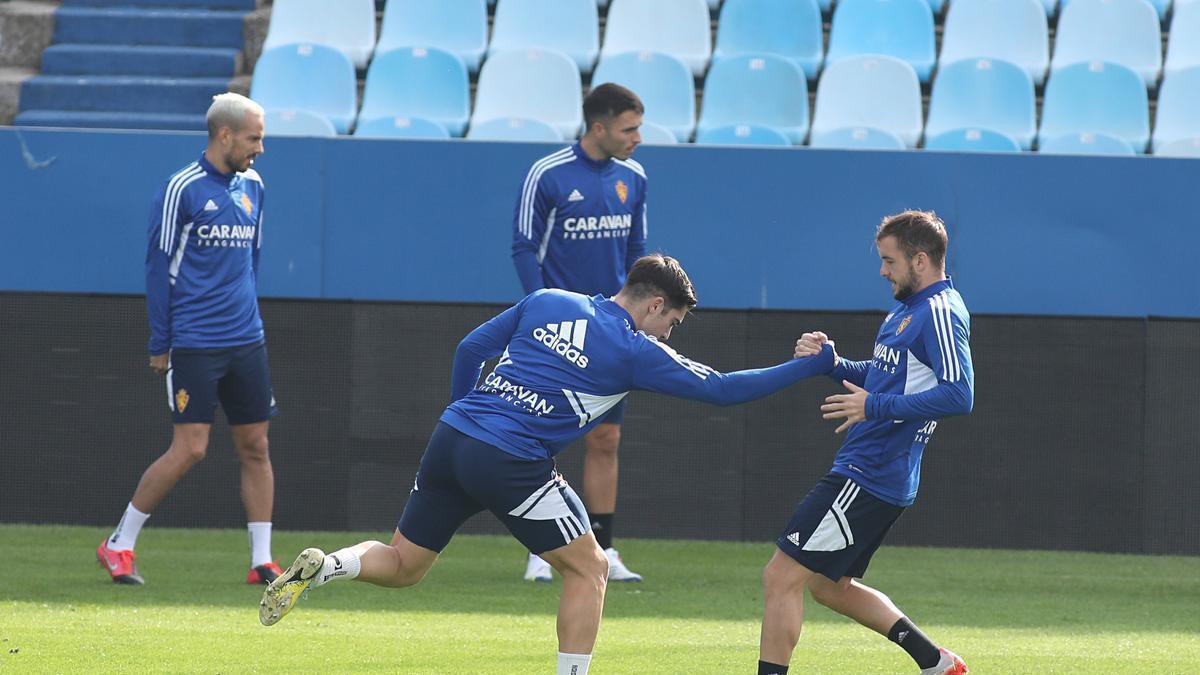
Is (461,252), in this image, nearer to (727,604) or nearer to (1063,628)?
(727,604)

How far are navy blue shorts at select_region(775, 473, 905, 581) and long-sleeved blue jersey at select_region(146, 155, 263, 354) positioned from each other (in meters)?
3.34

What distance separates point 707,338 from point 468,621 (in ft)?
9.79

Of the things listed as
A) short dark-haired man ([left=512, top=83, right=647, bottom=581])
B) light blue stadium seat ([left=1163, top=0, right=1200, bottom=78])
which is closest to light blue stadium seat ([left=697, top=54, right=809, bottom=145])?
light blue stadium seat ([left=1163, top=0, right=1200, bottom=78])

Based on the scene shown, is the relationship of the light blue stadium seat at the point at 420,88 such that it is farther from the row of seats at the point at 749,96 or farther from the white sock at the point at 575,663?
→ the white sock at the point at 575,663

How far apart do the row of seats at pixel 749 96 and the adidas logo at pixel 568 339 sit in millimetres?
6049

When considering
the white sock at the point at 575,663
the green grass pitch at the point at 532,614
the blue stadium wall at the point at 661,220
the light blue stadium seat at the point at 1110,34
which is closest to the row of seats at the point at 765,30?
the light blue stadium seat at the point at 1110,34

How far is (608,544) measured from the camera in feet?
25.1

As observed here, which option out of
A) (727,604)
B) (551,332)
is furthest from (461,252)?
(551,332)

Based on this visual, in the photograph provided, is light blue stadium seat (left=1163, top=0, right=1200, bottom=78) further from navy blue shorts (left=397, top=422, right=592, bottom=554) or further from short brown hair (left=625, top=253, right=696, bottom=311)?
navy blue shorts (left=397, top=422, right=592, bottom=554)

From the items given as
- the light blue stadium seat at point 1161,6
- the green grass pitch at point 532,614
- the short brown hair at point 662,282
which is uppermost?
the light blue stadium seat at point 1161,6

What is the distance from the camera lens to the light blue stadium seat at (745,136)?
10.6 meters

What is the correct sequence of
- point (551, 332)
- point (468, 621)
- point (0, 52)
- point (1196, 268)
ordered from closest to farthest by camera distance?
point (551, 332) < point (468, 621) < point (1196, 268) < point (0, 52)

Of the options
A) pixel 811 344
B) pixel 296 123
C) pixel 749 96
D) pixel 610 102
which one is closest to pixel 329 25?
pixel 296 123

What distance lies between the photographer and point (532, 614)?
6.64 metres
